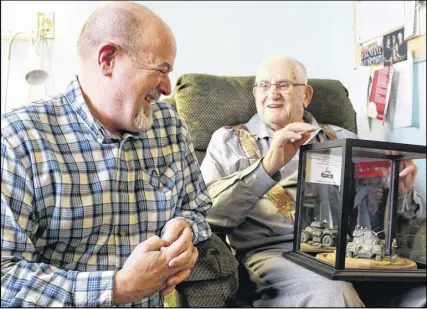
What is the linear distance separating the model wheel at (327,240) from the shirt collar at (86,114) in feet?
1.38

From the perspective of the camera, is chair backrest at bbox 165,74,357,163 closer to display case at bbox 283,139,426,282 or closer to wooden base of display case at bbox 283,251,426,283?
display case at bbox 283,139,426,282

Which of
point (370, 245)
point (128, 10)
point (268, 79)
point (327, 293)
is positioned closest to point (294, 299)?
point (327, 293)

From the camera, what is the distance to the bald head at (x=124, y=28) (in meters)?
0.76

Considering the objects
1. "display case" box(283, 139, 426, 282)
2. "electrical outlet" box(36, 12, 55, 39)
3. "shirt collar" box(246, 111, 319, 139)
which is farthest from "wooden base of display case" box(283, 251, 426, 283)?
"electrical outlet" box(36, 12, 55, 39)

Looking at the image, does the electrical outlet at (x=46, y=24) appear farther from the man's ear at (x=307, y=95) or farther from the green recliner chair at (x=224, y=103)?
the man's ear at (x=307, y=95)

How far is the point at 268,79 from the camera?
Answer: 3.80 ft

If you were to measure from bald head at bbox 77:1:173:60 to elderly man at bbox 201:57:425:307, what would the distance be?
0.39m

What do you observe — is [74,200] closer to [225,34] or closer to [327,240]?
[327,240]

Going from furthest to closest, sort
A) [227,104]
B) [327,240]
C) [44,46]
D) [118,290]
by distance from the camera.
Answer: [44,46] < [227,104] < [327,240] < [118,290]

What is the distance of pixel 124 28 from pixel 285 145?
44cm

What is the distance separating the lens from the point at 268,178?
1044mm

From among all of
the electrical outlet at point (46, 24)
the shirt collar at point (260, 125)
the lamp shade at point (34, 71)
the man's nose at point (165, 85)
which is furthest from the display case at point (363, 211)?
the electrical outlet at point (46, 24)

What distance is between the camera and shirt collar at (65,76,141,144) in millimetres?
771

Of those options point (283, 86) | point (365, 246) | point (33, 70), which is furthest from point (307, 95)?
point (33, 70)
